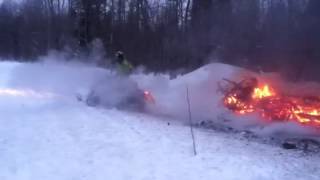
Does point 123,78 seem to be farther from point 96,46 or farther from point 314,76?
point 96,46

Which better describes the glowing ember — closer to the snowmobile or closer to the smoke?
the smoke

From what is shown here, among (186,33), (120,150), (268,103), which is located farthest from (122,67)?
(186,33)

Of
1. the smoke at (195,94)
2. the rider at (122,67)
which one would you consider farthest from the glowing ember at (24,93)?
the rider at (122,67)

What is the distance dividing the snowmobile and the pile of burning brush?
10.3 feet

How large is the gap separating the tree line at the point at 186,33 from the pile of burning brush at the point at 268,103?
13.2 feet

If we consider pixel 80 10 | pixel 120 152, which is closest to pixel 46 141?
pixel 120 152

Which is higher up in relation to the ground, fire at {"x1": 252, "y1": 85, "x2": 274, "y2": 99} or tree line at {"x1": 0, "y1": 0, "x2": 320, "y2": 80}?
tree line at {"x1": 0, "y1": 0, "x2": 320, "y2": 80}

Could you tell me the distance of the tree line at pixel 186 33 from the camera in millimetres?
21203

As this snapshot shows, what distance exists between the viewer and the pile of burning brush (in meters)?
16.0

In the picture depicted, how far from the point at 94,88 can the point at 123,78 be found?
4.51 feet

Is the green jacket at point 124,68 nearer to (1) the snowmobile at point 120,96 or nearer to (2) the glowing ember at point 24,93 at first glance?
(1) the snowmobile at point 120,96

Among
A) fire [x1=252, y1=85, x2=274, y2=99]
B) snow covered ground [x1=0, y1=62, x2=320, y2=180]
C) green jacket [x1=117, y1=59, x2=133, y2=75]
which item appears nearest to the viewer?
snow covered ground [x1=0, y1=62, x2=320, y2=180]

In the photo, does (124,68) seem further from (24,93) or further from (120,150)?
(120,150)

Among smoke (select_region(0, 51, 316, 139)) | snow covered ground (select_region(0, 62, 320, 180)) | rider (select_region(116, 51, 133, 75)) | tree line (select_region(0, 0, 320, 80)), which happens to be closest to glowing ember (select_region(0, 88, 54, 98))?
smoke (select_region(0, 51, 316, 139))
